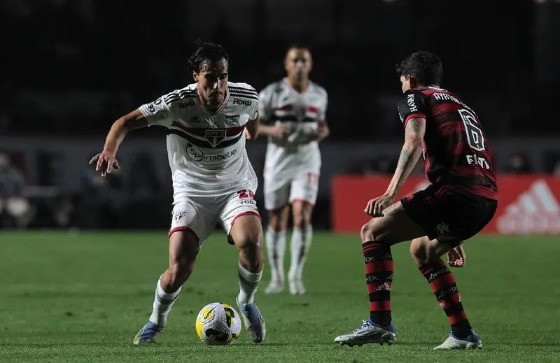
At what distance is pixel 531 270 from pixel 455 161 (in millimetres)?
8724

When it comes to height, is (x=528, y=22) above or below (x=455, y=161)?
above

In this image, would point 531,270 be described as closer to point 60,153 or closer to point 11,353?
point 11,353

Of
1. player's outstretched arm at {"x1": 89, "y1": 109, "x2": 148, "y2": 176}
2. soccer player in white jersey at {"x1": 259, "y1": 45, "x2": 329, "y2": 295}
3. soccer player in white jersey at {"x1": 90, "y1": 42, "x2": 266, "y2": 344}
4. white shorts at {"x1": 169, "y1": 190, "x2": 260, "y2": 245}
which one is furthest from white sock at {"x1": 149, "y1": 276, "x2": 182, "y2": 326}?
soccer player in white jersey at {"x1": 259, "y1": 45, "x2": 329, "y2": 295}

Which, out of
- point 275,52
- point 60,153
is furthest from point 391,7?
point 60,153

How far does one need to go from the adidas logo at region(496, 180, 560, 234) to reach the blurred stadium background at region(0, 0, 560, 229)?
6798 mm

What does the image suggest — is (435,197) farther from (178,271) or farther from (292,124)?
(292,124)

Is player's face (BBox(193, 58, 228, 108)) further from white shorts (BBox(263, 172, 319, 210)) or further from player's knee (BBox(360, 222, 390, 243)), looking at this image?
white shorts (BBox(263, 172, 319, 210))

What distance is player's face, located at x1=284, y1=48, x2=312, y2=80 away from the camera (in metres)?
13.6

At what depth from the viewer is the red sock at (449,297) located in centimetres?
834

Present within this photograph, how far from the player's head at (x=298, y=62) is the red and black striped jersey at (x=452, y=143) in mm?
5541

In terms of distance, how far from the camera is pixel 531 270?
1644 centimetres

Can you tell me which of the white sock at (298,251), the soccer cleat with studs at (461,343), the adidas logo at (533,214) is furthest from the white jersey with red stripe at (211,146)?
the adidas logo at (533,214)

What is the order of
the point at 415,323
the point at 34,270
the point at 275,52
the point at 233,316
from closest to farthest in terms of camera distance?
the point at 233,316, the point at 415,323, the point at 34,270, the point at 275,52

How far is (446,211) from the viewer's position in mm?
8047
